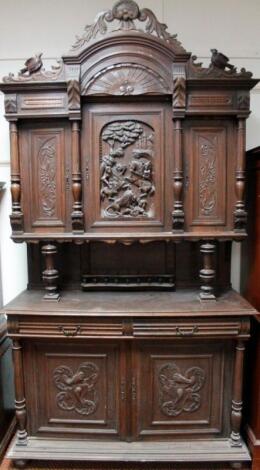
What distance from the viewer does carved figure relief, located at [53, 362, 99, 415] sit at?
1.97m

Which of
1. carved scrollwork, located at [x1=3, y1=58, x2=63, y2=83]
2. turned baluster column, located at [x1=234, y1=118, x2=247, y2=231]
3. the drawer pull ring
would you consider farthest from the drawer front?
carved scrollwork, located at [x1=3, y1=58, x2=63, y2=83]

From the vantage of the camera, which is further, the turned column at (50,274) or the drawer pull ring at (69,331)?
the turned column at (50,274)

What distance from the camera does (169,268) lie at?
222 cm

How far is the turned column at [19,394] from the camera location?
1.94 meters

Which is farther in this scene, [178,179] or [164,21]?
[164,21]

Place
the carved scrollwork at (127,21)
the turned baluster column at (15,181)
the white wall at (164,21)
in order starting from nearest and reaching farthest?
1. the carved scrollwork at (127,21)
2. the turned baluster column at (15,181)
3. the white wall at (164,21)

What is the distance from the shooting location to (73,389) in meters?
1.99

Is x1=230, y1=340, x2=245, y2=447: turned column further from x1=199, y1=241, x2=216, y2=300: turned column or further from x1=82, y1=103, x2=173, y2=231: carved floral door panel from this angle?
x1=82, y1=103, x2=173, y2=231: carved floral door panel

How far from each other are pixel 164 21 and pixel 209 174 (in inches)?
45.2

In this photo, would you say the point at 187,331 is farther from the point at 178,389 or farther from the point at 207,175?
the point at 207,175

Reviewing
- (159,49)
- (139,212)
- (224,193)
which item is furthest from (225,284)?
(159,49)

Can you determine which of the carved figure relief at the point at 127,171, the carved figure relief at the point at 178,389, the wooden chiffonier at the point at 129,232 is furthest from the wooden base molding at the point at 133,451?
the carved figure relief at the point at 127,171

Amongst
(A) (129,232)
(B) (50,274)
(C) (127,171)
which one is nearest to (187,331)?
(A) (129,232)

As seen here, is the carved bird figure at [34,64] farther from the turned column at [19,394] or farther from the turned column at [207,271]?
the turned column at [19,394]
